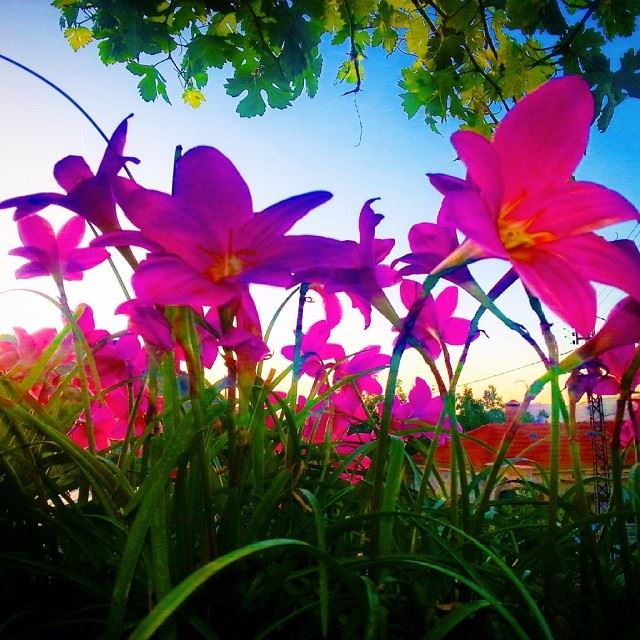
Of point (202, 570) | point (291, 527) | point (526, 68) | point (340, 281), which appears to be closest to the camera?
point (202, 570)

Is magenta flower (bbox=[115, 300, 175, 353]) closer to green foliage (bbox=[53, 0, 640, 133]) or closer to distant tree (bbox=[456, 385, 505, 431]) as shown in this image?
green foliage (bbox=[53, 0, 640, 133])

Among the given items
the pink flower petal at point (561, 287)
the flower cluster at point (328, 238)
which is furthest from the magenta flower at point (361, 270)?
the pink flower petal at point (561, 287)

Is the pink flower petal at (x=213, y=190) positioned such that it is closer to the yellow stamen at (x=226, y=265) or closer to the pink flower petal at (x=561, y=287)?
the yellow stamen at (x=226, y=265)

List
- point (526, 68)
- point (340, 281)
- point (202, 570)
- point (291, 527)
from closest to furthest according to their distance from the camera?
point (202, 570)
point (340, 281)
point (291, 527)
point (526, 68)

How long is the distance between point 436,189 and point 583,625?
37 centimetres

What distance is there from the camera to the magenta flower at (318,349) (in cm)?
76

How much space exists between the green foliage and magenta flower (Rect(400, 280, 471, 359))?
0.45 meters

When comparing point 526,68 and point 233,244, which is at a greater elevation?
point 526,68

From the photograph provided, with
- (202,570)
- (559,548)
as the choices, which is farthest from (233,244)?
(559,548)

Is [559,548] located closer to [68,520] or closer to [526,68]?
[68,520]

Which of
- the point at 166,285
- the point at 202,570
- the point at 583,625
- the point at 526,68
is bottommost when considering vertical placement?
the point at 583,625

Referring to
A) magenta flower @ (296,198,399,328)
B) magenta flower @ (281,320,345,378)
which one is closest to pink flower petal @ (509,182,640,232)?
magenta flower @ (296,198,399,328)

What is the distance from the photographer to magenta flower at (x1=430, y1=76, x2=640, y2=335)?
1.05ft

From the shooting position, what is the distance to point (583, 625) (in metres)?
0.44
